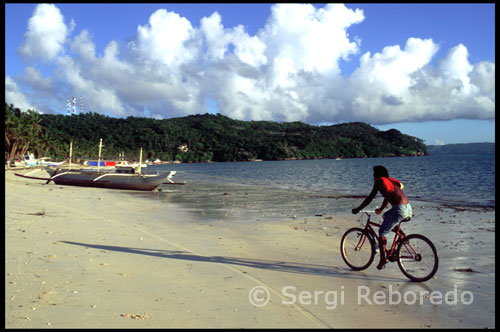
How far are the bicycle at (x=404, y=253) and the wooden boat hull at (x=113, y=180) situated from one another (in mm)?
27093

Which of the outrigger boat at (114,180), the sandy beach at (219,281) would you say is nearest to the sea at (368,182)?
the outrigger boat at (114,180)

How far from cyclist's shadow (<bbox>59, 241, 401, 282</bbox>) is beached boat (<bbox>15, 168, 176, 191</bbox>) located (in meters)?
24.5

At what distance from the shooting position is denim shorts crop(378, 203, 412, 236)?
7594 mm

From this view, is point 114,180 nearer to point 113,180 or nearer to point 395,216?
point 113,180

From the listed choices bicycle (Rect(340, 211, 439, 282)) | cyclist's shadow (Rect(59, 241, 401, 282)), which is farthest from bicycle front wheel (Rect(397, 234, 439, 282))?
cyclist's shadow (Rect(59, 241, 401, 282))

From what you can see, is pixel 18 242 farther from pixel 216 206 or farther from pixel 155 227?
pixel 216 206

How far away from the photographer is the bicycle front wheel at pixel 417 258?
7.50 metres

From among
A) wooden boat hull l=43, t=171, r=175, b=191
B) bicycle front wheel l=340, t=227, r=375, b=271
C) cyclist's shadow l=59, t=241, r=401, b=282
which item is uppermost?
wooden boat hull l=43, t=171, r=175, b=191

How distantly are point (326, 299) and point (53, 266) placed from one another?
5004mm

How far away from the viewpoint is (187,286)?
6.93 m

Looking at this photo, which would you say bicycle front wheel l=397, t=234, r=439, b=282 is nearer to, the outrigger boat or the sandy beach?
the sandy beach

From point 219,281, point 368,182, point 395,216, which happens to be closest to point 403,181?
point 368,182

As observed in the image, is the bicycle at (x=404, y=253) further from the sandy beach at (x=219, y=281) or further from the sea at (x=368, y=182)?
the sea at (x=368, y=182)

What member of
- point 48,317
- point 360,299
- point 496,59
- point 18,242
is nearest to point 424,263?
point 360,299
